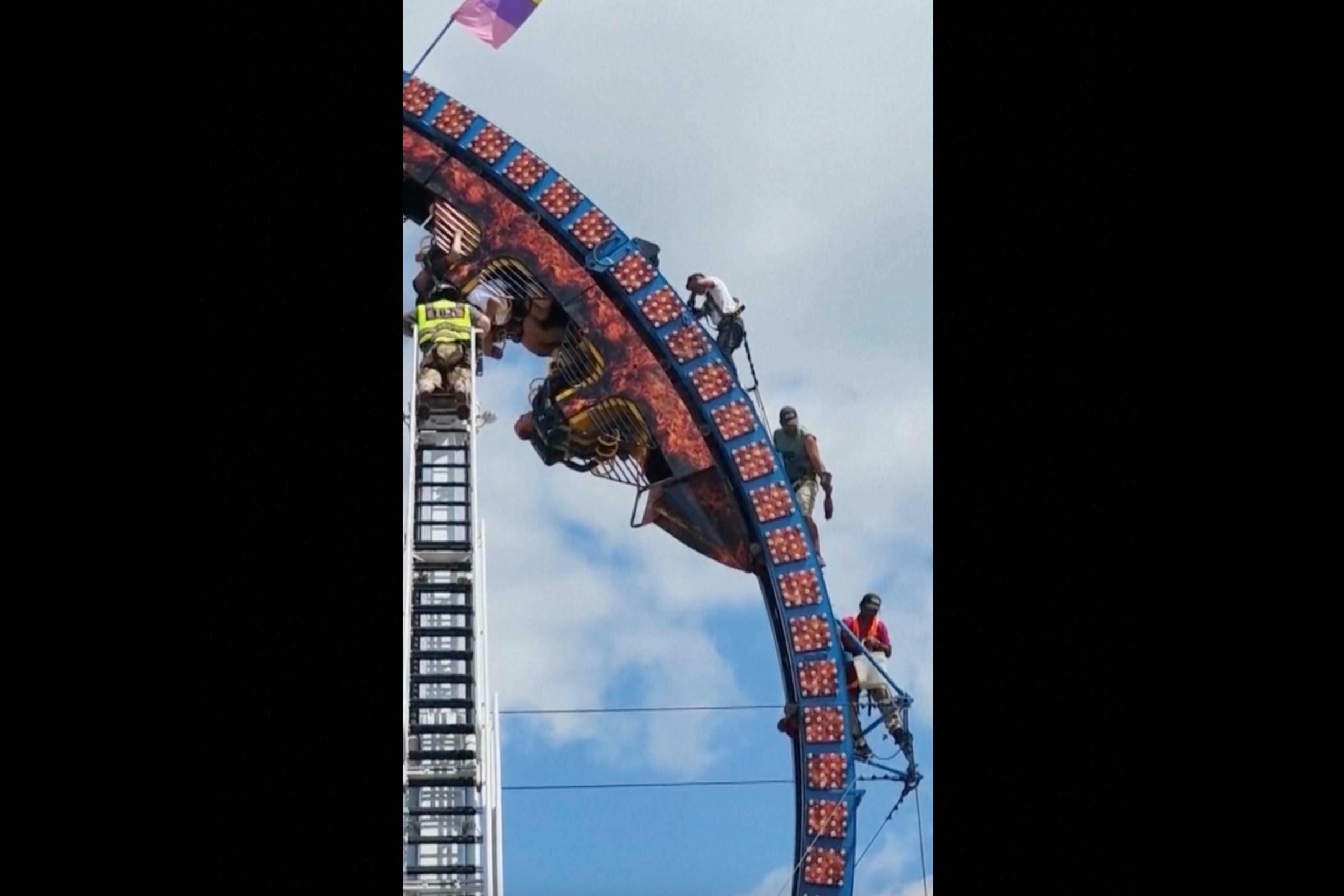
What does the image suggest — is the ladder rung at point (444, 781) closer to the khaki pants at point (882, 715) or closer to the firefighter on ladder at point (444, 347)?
the firefighter on ladder at point (444, 347)

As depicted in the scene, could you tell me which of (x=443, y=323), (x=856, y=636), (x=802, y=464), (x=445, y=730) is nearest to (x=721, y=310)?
(x=802, y=464)

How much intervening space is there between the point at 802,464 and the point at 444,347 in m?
1.86

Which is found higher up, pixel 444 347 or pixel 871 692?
pixel 444 347

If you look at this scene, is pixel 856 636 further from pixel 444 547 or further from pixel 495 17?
pixel 495 17

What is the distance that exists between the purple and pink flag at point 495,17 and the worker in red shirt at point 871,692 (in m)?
3.32

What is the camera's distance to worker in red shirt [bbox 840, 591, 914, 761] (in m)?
8.90

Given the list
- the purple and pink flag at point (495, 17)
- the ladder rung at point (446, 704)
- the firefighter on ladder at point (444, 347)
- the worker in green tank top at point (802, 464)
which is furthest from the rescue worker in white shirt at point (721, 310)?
the ladder rung at point (446, 704)

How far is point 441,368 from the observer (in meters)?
8.46

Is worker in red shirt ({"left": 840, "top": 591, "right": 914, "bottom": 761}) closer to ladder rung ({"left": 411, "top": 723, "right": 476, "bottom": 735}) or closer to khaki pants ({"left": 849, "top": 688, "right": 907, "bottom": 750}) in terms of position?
khaki pants ({"left": 849, "top": 688, "right": 907, "bottom": 750})

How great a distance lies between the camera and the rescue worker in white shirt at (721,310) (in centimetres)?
879

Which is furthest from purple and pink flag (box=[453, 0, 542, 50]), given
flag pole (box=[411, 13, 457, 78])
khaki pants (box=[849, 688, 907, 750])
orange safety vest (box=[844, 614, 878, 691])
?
khaki pants (box=[849, 688, 907, 750])
